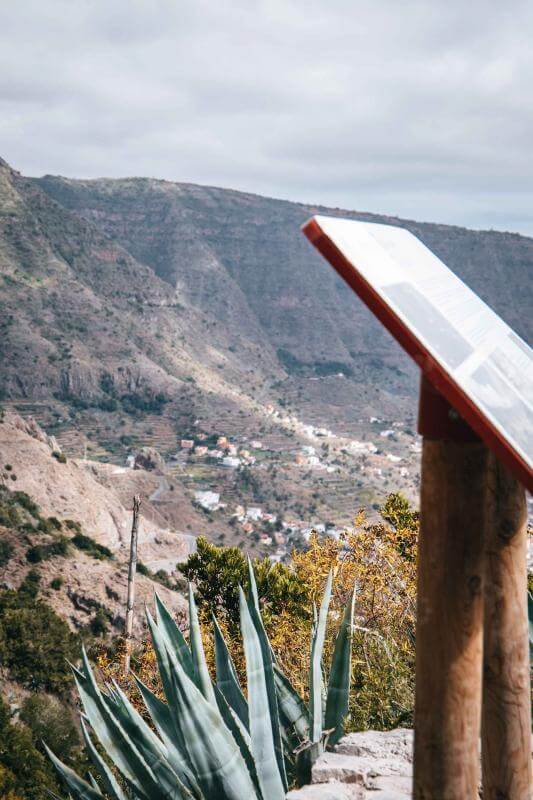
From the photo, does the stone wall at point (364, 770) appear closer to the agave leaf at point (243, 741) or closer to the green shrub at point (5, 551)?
the agave leaf at point (243, 741)

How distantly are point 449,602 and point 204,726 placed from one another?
1.32m

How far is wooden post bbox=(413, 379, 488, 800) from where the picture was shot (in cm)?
176

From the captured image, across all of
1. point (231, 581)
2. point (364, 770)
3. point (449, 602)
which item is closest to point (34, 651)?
point (231, 581)

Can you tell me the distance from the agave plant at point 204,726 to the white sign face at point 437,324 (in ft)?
5.21

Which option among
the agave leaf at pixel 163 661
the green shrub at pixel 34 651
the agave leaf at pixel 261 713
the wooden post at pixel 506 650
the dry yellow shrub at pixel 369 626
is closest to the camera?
the wooden post at pixel 506 650

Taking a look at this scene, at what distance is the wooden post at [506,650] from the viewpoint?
77.6 inches

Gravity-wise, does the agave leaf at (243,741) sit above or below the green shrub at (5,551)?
above

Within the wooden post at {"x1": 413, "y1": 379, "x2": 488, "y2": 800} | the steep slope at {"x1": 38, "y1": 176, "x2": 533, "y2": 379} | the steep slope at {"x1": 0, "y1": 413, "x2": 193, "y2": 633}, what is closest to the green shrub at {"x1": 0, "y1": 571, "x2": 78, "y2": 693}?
the steep slope at {"x1": 0, "y1": 413, "x2": 193, "y2": 633}

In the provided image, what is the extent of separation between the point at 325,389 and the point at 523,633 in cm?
9800

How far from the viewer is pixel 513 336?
2.39 meters

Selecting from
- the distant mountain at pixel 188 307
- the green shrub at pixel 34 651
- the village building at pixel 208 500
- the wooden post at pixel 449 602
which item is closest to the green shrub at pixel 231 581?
the wooden post at pixel 449 602

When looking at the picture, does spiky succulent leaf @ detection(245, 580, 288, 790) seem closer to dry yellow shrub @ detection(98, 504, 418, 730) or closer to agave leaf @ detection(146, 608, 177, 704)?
agave leaf @ detection(146, 608, 177, 704)

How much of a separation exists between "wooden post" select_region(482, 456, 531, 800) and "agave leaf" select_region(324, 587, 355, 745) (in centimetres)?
159

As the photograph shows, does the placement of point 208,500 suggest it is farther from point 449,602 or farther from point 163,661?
point 449,602
